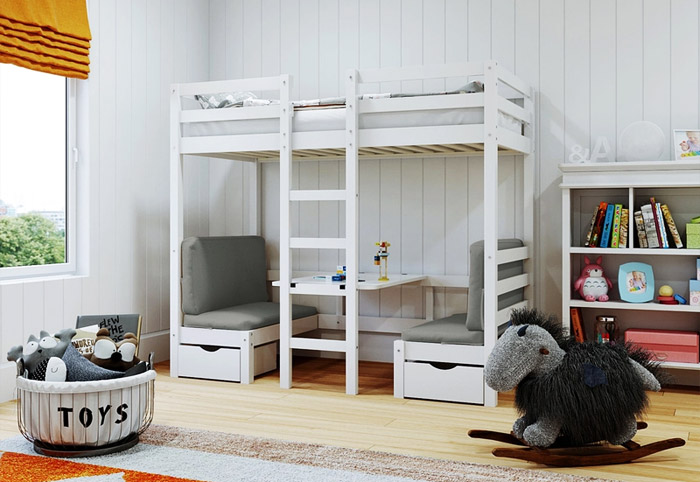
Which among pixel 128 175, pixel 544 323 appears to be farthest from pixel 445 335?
pixel 128 175

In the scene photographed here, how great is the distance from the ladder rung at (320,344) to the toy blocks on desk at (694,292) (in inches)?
68.7

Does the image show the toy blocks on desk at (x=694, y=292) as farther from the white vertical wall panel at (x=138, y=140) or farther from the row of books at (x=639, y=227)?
the white vertical wall panel at (x=138, y=140)

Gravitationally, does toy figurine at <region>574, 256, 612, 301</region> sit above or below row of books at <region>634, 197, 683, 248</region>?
below

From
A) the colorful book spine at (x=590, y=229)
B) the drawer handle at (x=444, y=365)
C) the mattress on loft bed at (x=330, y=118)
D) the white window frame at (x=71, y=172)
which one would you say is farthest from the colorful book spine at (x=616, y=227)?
the white window frame at (x=71, y=172)

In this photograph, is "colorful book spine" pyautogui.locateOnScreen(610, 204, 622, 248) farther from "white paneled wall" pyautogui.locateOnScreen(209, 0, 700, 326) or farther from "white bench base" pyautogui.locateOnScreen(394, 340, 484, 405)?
"white bench base" pyautogui.locateOnScreen(394, 340, 484, 405)

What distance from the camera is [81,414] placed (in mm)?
2676

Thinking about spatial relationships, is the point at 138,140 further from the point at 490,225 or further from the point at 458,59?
the point at 490,225

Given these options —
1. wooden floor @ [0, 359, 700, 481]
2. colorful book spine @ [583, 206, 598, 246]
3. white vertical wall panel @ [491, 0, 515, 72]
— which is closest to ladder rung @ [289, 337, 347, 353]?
wooden floor @ [0, 359, 700, 481]

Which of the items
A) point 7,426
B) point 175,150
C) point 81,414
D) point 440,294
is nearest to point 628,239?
point 440,294

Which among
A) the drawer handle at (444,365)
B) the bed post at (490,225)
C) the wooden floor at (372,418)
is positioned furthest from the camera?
the drawer handle at (444,365)

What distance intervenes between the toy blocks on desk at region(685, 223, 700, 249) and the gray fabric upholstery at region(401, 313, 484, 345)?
1168mm

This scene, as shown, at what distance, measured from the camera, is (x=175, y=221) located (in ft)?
14.3

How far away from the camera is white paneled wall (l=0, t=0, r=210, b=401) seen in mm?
4051

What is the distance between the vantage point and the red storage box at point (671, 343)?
3820 mm
